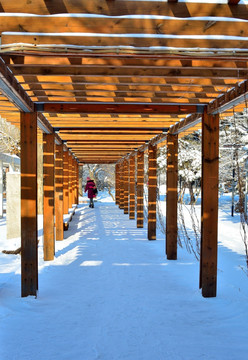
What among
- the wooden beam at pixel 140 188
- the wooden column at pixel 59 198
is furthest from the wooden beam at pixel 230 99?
the wooden beam at pixel 140 188

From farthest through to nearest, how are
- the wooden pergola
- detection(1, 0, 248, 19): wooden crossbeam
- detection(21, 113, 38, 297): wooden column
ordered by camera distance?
1. detection(21, 113, 38, 297): wooden column
2. the wooden pergola
3. detection(1, 0, 248, 19): wooden crossbeam

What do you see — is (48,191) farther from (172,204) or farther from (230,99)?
(230,99)

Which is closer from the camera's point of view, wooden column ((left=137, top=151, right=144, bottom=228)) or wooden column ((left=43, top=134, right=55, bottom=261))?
wooden column ((left=43, top=134, right=55, bottom=261))

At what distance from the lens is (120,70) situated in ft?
11.4

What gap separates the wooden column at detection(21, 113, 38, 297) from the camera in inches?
178

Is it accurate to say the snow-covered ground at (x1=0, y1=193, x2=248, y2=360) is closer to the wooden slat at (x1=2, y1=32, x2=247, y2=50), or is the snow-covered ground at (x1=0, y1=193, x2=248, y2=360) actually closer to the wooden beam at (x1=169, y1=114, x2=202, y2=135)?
the wooden beam at (x1=169, y1=114, x2=202, y2=135)

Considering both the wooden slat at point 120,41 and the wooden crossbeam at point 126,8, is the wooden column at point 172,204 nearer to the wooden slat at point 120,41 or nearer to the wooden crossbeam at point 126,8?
the wooden slat at point 120,41

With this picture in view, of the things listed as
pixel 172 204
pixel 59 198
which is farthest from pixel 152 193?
pixel 59 198

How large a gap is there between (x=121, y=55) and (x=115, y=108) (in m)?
2.18

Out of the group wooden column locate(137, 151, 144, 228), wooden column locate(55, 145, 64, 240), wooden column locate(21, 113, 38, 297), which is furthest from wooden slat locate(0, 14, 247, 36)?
wooden column locate(137, 151, 144, 228)

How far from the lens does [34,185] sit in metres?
4.55

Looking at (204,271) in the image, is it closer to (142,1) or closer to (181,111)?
(181,111)

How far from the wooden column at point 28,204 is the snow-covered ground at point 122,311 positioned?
296 millimetres

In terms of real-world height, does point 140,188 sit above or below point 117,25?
below
